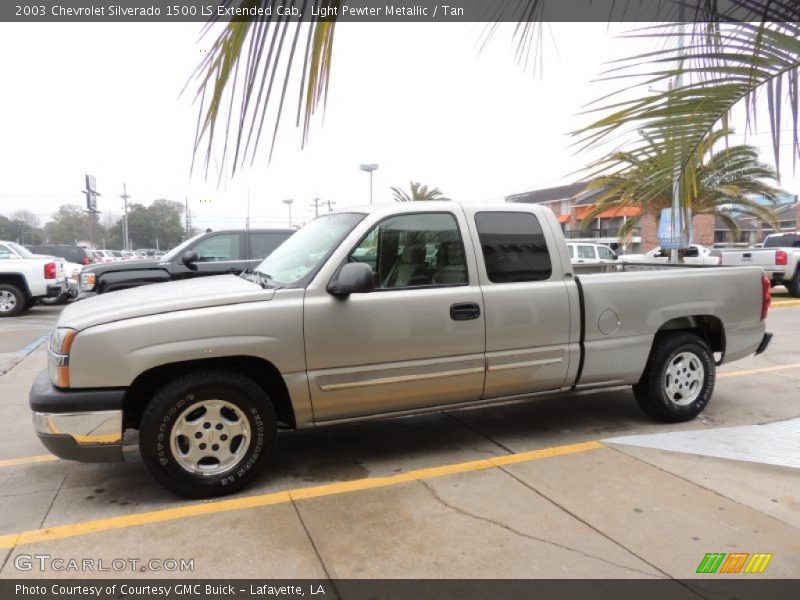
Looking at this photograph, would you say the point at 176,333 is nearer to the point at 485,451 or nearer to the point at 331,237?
the point at 331,237

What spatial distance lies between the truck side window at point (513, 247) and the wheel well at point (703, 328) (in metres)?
1.28

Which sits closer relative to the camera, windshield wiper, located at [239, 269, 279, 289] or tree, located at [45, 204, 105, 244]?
windshield wiper, located at [239, 269, 279, 289]

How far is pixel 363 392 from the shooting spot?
3809 millimetres

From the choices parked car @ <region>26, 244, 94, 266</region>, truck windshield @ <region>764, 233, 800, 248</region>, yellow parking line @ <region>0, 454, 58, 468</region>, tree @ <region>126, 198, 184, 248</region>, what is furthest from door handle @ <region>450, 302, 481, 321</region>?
tree @ <region>126, 198, 184, 248</region>

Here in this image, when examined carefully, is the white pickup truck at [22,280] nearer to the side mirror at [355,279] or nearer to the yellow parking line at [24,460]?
the yellow parking line at [24,460]

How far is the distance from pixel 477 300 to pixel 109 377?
236cm

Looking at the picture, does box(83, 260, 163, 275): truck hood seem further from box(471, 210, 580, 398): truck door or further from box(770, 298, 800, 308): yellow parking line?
box(770, 298, 800, 308): yellow parking line

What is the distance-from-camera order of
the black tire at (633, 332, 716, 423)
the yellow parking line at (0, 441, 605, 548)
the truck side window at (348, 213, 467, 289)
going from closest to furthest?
the yellow parking line at (0, 441, 605, 548)
the truck side window at (348, 213, 467, 289)
the black tire at (633, 332, 716, 423)

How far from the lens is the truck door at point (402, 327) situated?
12.2 feet

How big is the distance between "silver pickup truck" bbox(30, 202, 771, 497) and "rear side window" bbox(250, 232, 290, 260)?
5.19 meters

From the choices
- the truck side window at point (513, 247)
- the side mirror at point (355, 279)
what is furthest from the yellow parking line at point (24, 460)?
the truck side window at point (513, 247)

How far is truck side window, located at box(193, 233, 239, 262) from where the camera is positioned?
9570mm

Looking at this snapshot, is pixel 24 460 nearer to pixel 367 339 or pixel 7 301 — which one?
pixel 367 339

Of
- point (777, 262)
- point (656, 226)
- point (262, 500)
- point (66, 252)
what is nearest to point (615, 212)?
point (656, 226)
